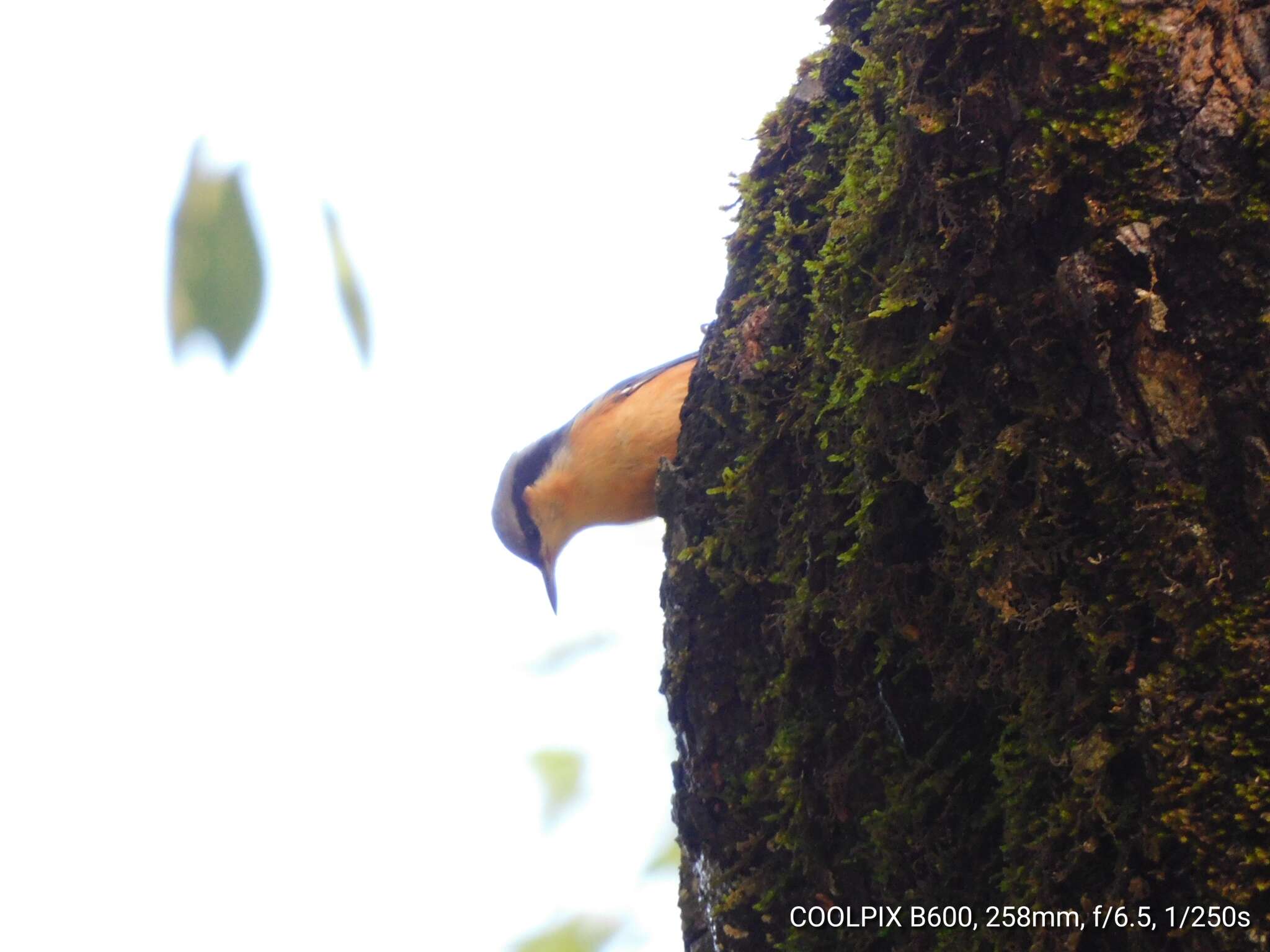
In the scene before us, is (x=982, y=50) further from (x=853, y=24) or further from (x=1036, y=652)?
(x=1036, y=652)

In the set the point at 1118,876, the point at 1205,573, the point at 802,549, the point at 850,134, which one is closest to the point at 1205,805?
the point at 1118,876

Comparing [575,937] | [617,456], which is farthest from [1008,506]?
[575,937]

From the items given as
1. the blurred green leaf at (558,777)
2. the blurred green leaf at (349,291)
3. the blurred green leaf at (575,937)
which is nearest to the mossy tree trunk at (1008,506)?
the blurred green leaf at (349,291)

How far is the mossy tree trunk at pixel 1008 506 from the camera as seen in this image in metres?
1.26

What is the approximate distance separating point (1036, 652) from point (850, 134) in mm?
1028

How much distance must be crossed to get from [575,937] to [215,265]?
268 centimetres

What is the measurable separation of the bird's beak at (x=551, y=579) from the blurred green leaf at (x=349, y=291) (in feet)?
5.78

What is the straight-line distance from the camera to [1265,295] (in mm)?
1253

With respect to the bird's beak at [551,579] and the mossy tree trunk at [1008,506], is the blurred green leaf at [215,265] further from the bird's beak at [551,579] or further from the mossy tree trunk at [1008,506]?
the bird's beak at [551,579]

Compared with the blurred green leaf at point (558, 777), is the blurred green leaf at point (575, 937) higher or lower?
lower

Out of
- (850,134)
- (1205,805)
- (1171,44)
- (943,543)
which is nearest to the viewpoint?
(1205,805)

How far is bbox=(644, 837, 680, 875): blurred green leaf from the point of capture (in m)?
4.01

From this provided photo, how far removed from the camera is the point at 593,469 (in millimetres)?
3463

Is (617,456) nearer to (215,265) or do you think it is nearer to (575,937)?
(215,265)
